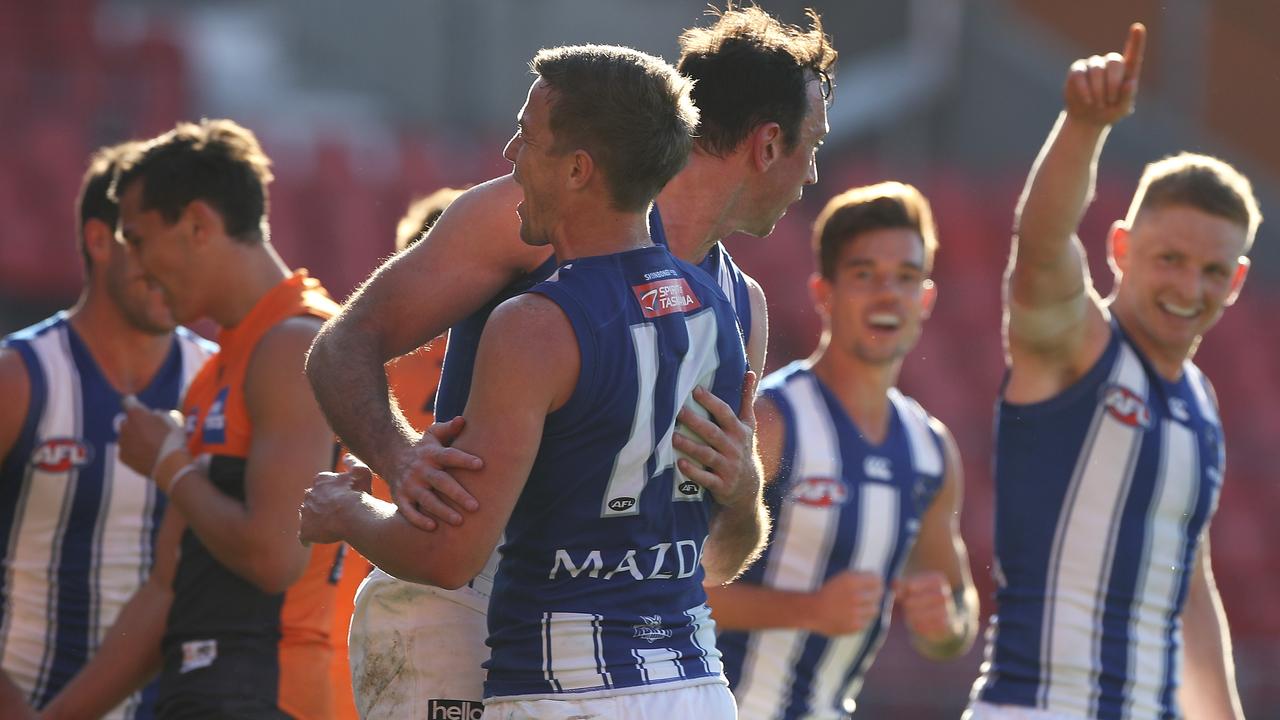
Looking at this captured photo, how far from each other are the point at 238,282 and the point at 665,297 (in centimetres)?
198

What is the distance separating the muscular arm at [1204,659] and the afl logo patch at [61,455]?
348 cm

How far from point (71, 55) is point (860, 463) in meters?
13.7

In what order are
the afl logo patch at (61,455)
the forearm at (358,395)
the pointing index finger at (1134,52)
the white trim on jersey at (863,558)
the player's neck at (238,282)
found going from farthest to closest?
the white trim on jersey at (863,558)
the afl logo patch at (61,455)
the player's neck at (238,282)
the pointing index finger at (1134,52)
the forearm at (358,395)

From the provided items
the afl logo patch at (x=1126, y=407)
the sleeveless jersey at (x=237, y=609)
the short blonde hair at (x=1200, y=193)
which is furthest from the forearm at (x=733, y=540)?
the short blonde hair at (x=1200, y=193)

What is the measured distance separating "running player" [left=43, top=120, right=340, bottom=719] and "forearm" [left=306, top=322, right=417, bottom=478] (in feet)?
3.39

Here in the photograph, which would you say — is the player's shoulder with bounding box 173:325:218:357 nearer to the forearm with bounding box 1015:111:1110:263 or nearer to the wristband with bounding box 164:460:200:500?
the wristband with bounding box 164:460:200:500

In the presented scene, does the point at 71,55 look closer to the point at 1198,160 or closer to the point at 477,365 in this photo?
the point at 1198,160

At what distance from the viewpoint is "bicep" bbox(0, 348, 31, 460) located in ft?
17.0

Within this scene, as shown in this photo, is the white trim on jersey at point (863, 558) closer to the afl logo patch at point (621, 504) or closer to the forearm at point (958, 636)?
the forearm at point (958, 636)

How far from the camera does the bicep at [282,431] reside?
4.16m

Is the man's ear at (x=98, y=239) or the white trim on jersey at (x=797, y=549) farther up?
the man's ear at (x=98, y=239)

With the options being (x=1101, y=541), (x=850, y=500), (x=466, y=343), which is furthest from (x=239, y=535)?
(x=1101, y=541)

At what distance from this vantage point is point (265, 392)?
4242 millimetres

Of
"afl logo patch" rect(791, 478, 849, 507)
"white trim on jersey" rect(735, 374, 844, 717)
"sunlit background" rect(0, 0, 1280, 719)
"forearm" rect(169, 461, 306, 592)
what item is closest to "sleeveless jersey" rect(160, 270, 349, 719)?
"forearm" rect(169, 461, 306, 592)
